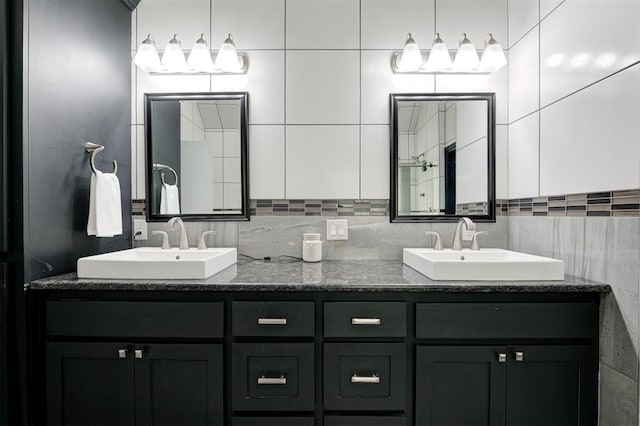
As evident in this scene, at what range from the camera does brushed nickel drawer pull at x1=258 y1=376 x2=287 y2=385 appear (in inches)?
51.1

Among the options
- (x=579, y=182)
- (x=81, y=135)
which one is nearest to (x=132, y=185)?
(x=81, y=135)

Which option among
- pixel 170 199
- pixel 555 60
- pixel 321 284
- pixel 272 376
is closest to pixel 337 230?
pixel 321 284

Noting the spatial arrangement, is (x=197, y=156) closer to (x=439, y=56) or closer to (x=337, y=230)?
(x=337, y=230)

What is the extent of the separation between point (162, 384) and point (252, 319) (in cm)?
43

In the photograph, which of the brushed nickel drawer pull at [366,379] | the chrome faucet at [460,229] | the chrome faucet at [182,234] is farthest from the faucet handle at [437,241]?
the chrome faucet at [182,234]

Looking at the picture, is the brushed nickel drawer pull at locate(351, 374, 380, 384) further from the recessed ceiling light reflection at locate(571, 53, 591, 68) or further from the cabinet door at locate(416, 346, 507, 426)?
the recessed ceiling light reflection at locate(571, 53, 591, 68)

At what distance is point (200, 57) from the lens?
1.82 m

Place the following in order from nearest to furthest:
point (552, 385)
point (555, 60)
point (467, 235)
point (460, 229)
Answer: point (552, 385)
point (555, 60)
point (460, 229)
point (467, 235)

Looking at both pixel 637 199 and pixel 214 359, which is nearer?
pixel 637 199

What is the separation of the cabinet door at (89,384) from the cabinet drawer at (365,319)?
0.78m

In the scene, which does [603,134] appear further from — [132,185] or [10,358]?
[10,358]

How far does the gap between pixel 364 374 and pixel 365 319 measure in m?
0.21

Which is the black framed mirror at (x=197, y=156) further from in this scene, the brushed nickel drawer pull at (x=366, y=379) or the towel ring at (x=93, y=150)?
the brushed nickel drawer pull at (x=366, y=379)

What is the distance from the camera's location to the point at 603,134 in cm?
126
